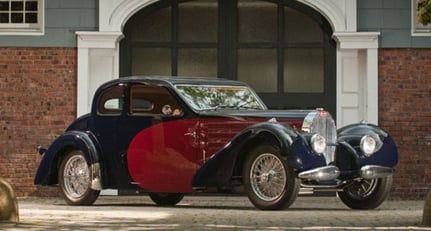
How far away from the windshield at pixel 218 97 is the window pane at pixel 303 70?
4953 millimetres

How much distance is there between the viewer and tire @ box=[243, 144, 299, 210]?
12.6m

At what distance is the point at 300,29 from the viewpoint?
64.8 ft

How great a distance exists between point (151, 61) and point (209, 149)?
6.46m

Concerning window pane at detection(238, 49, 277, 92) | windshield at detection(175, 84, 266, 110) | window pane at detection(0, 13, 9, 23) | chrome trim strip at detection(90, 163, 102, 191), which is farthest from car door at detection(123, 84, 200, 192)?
window pane at detection(0, 13, 9, 23)

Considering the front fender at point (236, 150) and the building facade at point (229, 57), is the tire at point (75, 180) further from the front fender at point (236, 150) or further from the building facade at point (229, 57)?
the building facade at point (229, 57)

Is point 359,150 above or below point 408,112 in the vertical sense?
below

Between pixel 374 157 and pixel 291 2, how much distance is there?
6.71 meters

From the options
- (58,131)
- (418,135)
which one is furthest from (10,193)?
(418,135)

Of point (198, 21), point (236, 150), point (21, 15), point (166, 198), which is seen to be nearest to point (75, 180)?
point (166, 198)

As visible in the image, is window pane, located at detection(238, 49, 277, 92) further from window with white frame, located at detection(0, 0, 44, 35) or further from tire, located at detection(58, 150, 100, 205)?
tire, located at detection(58, 150, 100, 205)

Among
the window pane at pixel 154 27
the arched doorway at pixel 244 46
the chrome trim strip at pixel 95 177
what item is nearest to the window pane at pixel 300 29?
the arched doorway at pixel 244 46

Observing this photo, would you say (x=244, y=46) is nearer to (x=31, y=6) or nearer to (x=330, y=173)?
(x=31, y=6)

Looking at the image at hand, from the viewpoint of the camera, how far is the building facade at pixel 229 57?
19172mm

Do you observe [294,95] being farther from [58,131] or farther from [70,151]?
[70,151]
